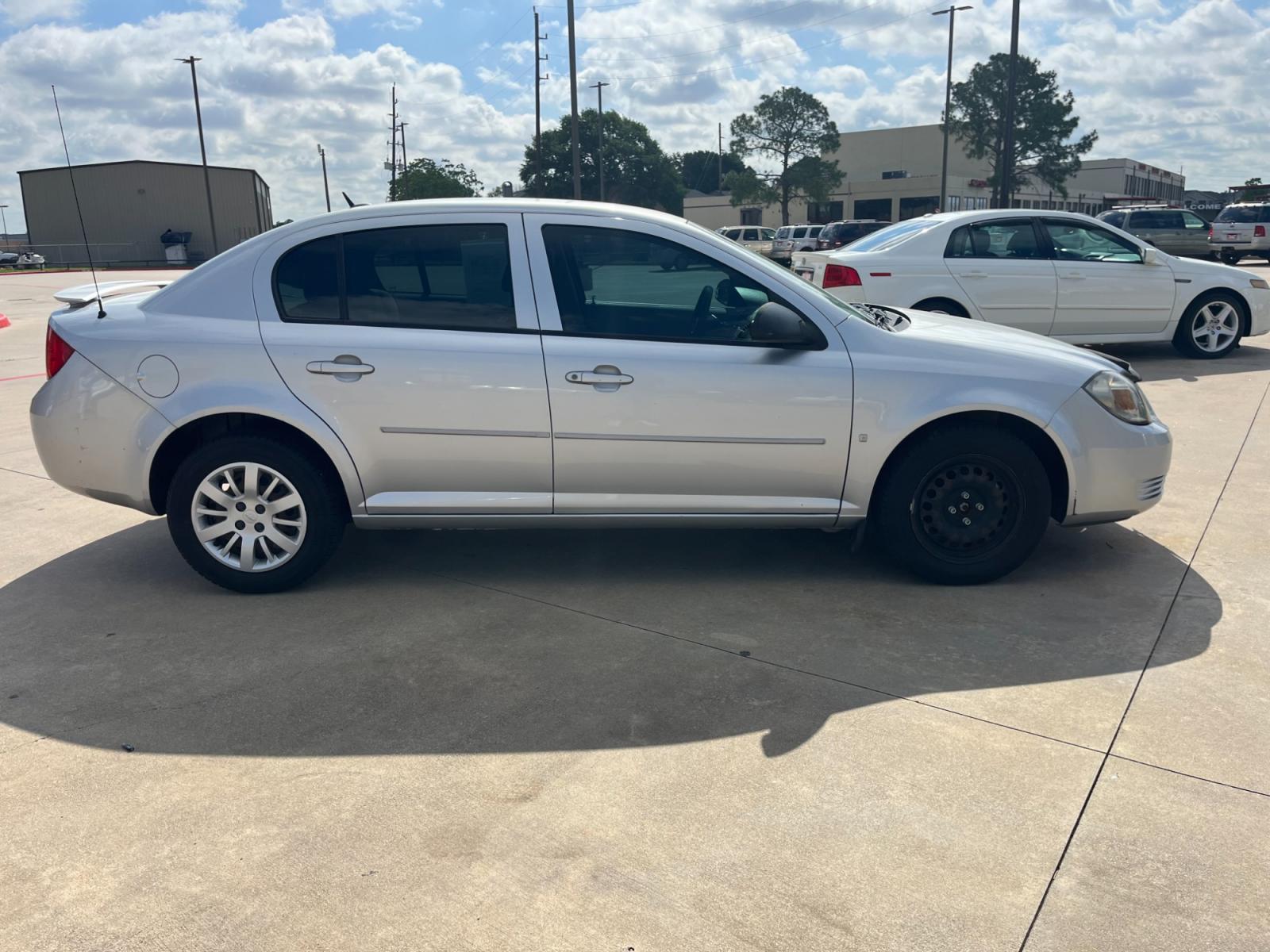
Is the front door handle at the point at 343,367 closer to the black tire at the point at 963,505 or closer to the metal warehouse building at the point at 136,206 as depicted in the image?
the black tire at the point at 963,505

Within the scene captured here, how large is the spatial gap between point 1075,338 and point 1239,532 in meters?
5.36

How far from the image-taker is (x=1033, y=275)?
9859 mm

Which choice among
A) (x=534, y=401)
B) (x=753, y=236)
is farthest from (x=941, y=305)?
(x=753, y=236)

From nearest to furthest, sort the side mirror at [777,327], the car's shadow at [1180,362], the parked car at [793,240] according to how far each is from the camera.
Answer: the side mirror at [777,327]
the car's shadow at [1180,362]
the parked car at [793,240]

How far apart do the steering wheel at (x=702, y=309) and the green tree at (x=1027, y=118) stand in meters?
62.1

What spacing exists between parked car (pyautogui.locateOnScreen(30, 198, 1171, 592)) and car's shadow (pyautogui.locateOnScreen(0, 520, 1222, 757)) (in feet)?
1.08

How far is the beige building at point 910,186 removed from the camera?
2689 inches

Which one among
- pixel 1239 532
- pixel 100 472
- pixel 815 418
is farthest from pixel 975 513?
pixel 100 472

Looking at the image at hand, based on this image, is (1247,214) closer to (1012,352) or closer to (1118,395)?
(1118,395)

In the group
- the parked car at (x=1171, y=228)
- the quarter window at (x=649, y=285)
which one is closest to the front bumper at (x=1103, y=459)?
the quarter window at (x=649, y=285)

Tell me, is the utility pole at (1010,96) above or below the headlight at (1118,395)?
above

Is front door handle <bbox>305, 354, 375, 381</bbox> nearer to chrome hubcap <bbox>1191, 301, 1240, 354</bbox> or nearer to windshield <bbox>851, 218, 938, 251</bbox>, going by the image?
windshield <bbox>851, 218, 938, 251</bbox>

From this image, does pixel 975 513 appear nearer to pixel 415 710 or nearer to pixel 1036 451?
pixel 1036 451

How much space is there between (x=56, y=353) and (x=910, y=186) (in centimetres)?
7055
